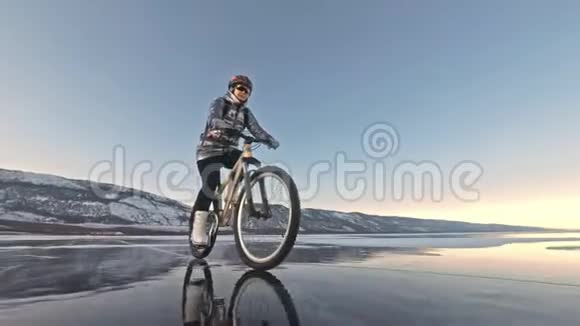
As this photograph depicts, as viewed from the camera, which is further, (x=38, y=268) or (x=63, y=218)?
(x=63, y=218)

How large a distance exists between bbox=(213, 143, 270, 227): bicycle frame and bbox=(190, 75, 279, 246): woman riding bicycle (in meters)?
0.21

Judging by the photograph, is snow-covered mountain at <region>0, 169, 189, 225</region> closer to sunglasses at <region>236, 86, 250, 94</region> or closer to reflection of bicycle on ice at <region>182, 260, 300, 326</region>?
sunglasses at <region>236, 86, 250, 94</region>

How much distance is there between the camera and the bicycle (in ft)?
13.4

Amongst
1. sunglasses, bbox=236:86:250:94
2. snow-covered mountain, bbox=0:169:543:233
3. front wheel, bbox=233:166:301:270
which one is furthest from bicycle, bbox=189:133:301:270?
snow-covered mountain, bbox=0:169:543:233

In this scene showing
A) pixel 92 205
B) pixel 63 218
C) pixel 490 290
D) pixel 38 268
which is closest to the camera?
pixel 490 290

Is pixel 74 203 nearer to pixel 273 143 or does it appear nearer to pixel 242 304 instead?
pixel 273 143

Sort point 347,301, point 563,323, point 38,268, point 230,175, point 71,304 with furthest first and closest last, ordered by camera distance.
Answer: point 230,175 < point 38,268 < point 347,301 < point 71,304 < point 563,323

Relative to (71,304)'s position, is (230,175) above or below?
above

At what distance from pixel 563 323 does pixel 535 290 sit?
1.23 m

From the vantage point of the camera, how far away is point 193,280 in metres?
3.35

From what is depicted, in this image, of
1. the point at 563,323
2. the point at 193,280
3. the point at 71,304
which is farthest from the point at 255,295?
the point at 563,323

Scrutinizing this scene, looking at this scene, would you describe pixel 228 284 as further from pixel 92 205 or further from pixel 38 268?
pixel 92 205

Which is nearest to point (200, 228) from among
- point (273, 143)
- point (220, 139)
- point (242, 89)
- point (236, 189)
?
point (236, 189)

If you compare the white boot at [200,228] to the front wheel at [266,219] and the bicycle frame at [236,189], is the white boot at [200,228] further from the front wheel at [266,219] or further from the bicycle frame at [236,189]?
the front wheel at [266,219]
